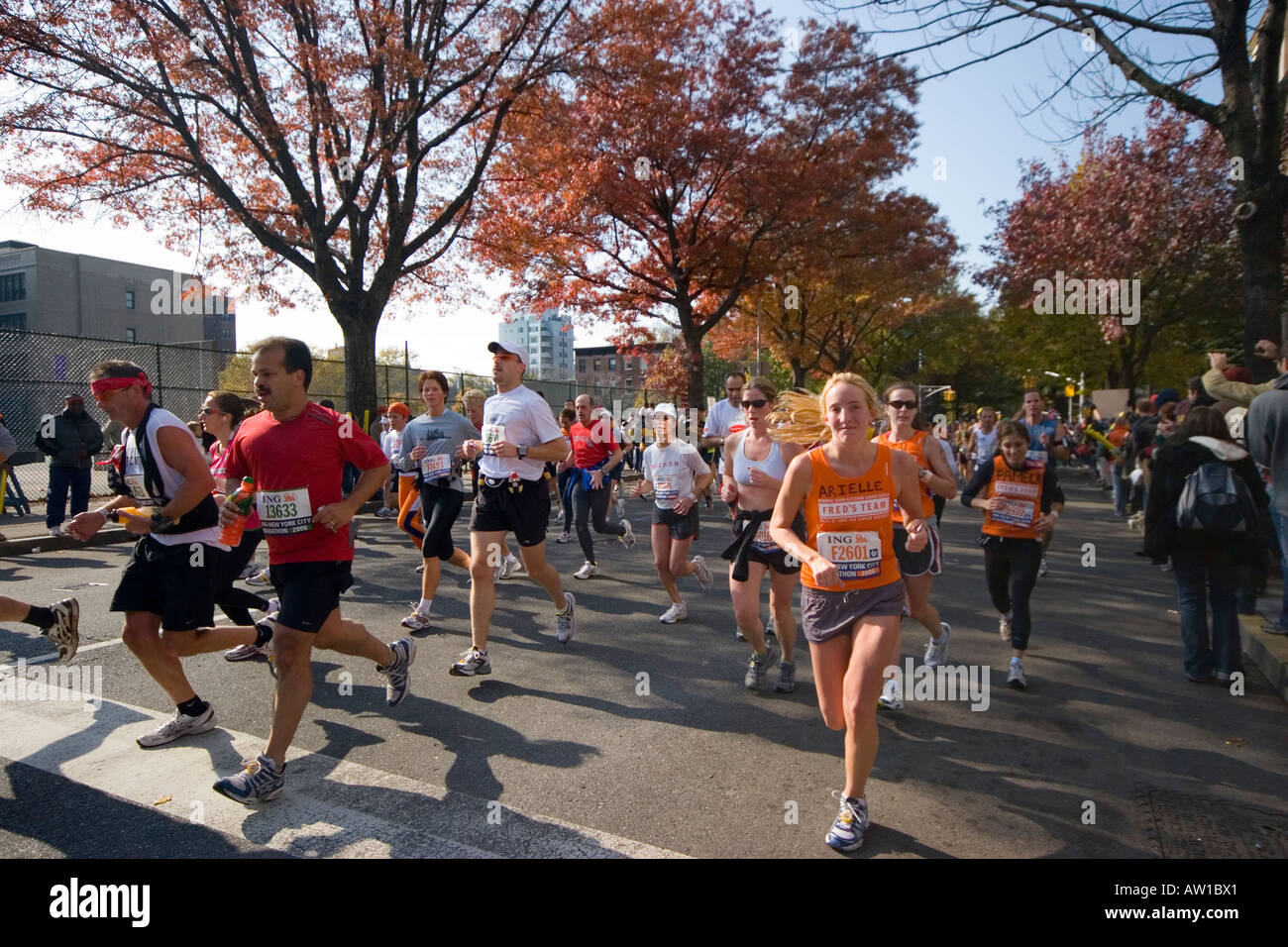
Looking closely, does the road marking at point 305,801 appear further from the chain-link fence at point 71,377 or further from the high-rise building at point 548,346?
the high-rise building at point 548,346

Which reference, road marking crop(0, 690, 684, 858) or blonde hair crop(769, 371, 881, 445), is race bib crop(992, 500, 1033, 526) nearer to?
blonde hair crop(769, 371, 881, 445)

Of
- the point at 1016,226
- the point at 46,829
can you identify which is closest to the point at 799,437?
the point at 46,829

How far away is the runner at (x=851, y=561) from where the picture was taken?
3.27 meters

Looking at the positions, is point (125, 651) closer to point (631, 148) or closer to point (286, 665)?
point (286, 665)

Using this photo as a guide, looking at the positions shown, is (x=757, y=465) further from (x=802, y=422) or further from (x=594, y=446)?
(x=594, y=446)

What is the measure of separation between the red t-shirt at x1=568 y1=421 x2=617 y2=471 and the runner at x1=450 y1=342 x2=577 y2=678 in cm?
409

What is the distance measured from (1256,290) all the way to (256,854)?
9.92 metres

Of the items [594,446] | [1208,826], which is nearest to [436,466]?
[594,446]

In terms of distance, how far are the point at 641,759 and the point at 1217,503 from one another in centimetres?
421

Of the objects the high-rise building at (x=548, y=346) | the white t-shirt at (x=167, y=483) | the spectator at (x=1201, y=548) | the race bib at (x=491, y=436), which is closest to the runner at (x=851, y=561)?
the race bib at (x=491, y=436)

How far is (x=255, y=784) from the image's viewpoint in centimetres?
345

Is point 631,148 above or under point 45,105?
above

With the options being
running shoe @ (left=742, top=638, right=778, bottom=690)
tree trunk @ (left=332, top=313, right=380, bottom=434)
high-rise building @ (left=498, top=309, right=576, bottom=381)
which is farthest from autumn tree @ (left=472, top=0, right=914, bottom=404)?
high-rise building @ (left=498, top=309, right=576, bottom=381)

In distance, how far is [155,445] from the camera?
409 centimetres
